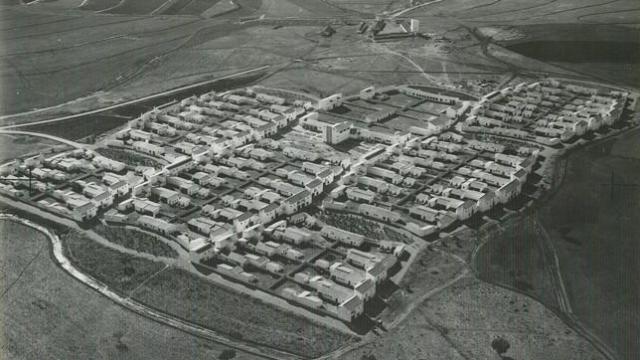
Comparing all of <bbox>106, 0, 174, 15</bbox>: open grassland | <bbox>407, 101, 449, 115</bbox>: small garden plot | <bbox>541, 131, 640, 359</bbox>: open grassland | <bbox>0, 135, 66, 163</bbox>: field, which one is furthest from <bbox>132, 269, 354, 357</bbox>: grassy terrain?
<bbox>106, 0, 174, 15</bbox>: open grassland

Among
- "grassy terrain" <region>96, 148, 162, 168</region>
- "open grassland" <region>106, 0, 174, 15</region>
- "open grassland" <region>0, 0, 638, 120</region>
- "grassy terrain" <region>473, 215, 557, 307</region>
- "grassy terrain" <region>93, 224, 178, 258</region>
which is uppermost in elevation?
"open grassland" <region>106, 0, 174, 15</region>

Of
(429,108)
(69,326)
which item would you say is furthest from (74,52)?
(69,326)

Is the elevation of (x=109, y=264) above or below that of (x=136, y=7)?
below

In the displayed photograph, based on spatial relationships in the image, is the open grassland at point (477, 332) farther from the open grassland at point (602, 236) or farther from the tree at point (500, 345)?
the open grassland at point (602, 236)

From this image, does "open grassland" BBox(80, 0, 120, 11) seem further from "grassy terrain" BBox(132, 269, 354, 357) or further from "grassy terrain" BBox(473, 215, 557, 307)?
"grassy terrain" BBox(473, 215, 557, 307)

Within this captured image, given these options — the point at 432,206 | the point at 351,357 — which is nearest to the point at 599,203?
the point at 432,206

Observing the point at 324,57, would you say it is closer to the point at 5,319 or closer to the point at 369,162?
the point at 369,162

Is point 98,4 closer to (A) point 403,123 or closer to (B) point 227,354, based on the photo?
(A) point 403,123
